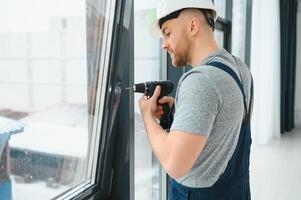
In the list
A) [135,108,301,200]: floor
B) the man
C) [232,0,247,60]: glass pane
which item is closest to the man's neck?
the man

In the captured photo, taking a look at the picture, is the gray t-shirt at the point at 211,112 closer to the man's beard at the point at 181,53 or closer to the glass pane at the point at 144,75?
the man's beard at the point at 181,53

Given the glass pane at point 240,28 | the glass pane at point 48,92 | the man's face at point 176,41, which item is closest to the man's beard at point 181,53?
the man's face at point 176,41

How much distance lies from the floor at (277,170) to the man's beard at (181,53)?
252 centimetres

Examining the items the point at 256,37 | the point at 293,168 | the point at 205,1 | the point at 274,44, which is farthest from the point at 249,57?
the point at 205,1

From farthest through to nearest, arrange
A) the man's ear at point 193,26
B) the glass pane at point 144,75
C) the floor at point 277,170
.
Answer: the floor at point 277,170, the glass pane at point 144,75, the man's ear at point 193,26

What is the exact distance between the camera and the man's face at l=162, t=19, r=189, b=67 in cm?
117

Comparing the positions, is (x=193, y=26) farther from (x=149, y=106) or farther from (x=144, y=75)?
(x=144, y=75)

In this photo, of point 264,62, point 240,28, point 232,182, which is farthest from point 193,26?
point 264,62

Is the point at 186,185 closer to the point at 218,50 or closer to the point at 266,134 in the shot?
the point at 218,50

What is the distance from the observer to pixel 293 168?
14.0 ft

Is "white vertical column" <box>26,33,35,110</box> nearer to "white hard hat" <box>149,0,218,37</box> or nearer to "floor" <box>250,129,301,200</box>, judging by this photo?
"white hard hat" <box>149,0,218,37</box>

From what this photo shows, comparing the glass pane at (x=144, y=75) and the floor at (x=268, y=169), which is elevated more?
the glass pane at (x=144, y=75)

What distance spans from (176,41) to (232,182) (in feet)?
1.77

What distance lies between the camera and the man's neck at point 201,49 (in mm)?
1177
